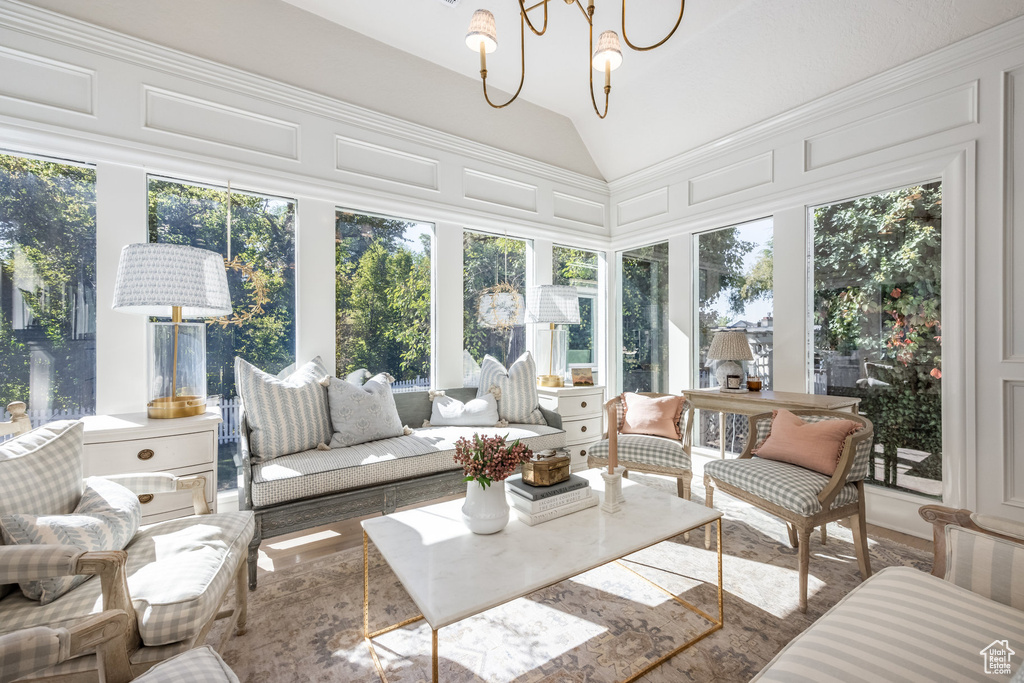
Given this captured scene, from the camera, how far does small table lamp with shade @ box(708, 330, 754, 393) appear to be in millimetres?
3323

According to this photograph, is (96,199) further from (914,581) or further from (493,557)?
(914,581)

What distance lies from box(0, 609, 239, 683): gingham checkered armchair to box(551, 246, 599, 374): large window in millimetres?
3744

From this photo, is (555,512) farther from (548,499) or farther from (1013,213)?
(1013,213)

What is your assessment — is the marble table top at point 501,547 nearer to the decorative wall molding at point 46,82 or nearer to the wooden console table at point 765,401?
the wooden console table at point 765,401

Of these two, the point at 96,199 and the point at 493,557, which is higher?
the point at 96,199

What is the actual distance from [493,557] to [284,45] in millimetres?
3293

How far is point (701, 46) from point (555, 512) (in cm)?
333

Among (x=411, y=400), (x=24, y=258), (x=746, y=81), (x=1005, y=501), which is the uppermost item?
(x=746, y=81)

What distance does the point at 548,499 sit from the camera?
1809 millimetres

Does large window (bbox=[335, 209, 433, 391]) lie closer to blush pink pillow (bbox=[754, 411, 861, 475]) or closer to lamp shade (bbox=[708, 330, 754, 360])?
lamp shade (bbox=[708, 330, 754, 360])

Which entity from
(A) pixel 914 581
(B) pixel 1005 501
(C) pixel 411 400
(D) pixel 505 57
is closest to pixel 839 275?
(B) pixel 1005 501

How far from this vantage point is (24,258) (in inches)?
90.1

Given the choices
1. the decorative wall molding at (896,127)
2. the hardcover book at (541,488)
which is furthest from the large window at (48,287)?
the decorative wall molding at (896,127)

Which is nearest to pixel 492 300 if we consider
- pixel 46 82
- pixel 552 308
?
pixel 552 308
